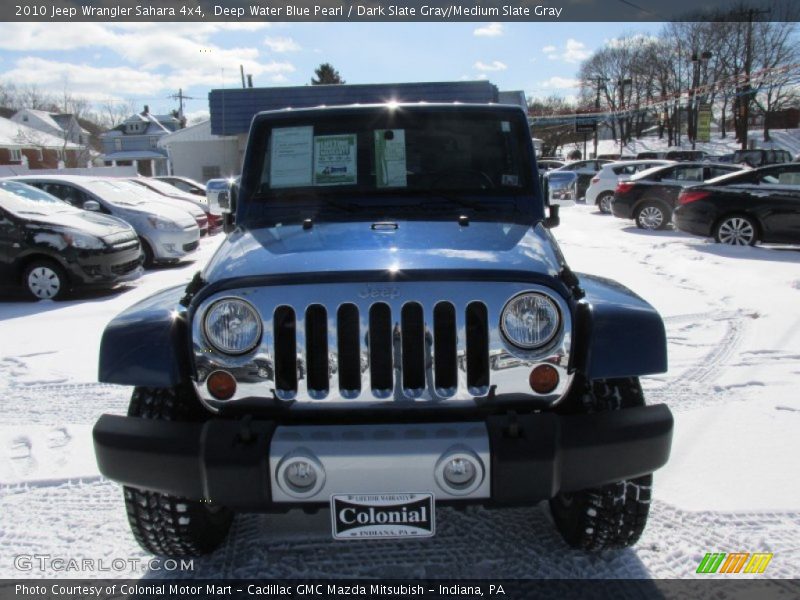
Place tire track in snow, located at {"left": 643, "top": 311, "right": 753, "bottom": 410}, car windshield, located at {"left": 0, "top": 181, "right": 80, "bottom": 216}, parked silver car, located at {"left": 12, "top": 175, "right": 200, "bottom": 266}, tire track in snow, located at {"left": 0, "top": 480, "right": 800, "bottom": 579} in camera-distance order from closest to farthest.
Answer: tire track in snow, located at {"left": 0, "top": 480, "right": 800, "bottom": 579}
tire track in snow, located at {"left": 643, "top": 311, "right": 753, "bottom": 410}
car windshield, located at {"left": 0, "top": 181, "right": 80, "bottom": 216}
parked silver car, located at {"left": 12, "top": 175, "right": 200, "bottom": 266}

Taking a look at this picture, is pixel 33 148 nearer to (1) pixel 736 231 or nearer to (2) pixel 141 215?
(2) pixel 141 215

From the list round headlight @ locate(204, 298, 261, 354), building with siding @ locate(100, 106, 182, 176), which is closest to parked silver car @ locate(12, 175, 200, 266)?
round headlight @ locate(204, 298, 261, 354)

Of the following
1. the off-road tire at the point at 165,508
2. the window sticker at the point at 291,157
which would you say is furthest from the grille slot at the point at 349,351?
the window sticker at the point at 291,157

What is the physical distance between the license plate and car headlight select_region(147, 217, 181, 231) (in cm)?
914

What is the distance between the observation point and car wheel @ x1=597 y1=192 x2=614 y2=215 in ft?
61.8

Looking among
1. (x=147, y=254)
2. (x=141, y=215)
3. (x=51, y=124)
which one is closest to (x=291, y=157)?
(x=141, y=215)

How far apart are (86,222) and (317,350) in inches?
290

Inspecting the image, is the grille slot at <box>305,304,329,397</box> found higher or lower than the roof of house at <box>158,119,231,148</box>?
lower

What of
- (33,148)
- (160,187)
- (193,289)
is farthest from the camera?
(33,148)

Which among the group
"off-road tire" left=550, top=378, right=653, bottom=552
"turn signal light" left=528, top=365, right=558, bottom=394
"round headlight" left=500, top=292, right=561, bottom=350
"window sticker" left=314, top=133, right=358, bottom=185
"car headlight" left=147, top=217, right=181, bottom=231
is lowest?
"off-road tire" left=550, top=378, right=653, bottom=552

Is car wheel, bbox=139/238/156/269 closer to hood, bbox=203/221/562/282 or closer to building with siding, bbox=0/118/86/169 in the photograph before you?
hood, bbox=203/221/562/282

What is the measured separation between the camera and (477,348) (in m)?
2.36

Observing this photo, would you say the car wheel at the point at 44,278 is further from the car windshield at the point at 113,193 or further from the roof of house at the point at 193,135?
the roof of house at the point at 193,135

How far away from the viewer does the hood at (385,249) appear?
2439mm
